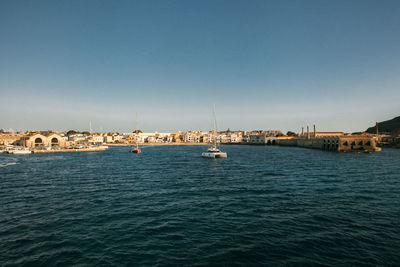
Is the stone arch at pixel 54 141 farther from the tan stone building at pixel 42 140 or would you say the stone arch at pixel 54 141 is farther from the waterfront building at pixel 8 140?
the waterfront building at pixel 8 140

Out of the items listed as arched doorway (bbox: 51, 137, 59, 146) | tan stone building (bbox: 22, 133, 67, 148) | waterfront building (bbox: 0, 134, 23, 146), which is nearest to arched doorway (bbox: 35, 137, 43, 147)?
tan stone building (bbox: 22, 133, 67, 148)

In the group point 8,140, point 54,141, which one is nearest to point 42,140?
point 54,141

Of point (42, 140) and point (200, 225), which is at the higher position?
point (42, 140)

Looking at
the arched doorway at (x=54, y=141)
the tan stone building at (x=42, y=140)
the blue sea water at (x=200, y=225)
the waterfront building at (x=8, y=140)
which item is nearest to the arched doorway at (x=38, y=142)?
the tan stone building at (x=42, y=140)

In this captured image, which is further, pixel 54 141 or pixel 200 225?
pixel 54 141

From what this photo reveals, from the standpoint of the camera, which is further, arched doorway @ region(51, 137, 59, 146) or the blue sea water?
arched doorway @ region(51, 137, 59, 146)

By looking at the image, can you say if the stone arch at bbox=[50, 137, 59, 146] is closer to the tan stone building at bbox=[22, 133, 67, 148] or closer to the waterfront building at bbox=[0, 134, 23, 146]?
the tan stone building at bbox=[22, 133, 67, 148]

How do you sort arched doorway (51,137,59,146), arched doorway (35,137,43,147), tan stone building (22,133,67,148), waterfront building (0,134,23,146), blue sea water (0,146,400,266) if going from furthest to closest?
arched doorway (51,137,59,146), waterfront building (0,134,23,146), arched doorway (35,137,43,147), tan stone building (22,133,67,148), blue sea water (0,146,400,266)

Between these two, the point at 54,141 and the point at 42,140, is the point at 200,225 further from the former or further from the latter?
the point at 54,141

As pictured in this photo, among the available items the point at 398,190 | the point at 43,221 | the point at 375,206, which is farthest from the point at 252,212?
the point at 398,190

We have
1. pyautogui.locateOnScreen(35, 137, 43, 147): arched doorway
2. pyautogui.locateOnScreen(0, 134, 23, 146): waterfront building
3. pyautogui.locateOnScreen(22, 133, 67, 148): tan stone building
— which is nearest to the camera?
pyautogui.locateOnScreen(22, 133, 67, 148): tan stone building

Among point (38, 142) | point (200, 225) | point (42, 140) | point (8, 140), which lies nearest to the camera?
point (200, 225)

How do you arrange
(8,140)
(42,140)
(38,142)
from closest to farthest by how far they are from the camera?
(38,142) < (42,140) < (8,140)

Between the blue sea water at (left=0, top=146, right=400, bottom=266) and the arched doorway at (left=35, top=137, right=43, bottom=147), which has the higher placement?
the arched doorway at (left=35, top=137, right=43, bottom=147)
